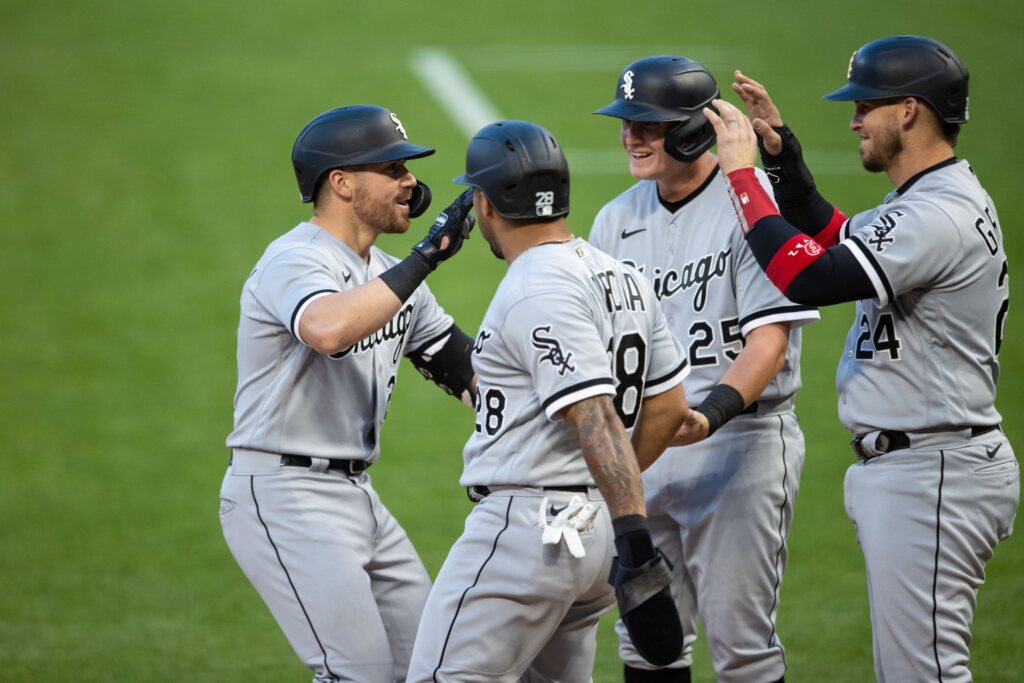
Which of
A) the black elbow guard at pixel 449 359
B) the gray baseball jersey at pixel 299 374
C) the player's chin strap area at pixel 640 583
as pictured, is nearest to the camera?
the player's chin strap area at pixel 640 583

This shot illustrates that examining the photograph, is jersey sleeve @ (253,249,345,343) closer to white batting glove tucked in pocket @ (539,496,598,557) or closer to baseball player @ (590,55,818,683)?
white batting glove tucked in pocket @ (539,496,598,557)

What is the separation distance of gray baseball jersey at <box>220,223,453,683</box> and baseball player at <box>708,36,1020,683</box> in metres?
1.57

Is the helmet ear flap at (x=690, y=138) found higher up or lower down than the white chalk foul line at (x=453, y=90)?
lower down

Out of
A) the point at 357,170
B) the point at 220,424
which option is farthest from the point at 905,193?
the point at 220,424

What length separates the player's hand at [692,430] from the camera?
471 cm

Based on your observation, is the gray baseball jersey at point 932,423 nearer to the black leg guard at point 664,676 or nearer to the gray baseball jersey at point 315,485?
the black leg guard at point 664,676

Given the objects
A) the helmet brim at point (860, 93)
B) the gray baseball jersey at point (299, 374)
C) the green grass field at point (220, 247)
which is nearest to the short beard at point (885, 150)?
the helmet brim at point (860, 93)

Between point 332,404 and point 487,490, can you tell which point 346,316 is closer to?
point 332,404

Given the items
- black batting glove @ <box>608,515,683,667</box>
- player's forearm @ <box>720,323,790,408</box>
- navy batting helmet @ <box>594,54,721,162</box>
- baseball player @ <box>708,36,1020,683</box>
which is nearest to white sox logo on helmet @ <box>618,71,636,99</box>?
navy batting helmet @ <box>594,54,721,162</box>

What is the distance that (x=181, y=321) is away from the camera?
12883 millimetres

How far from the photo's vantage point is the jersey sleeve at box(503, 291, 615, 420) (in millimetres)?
3941

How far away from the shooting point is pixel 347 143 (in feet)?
16.5

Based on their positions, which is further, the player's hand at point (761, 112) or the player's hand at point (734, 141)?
the player's hand at point (761, 112)

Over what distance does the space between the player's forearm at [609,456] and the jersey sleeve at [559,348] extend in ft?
0.16
